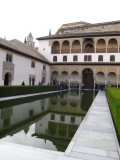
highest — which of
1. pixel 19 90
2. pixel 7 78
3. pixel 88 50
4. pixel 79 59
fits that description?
pixel 88 50

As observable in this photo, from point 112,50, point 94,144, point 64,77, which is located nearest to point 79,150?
point 94,144

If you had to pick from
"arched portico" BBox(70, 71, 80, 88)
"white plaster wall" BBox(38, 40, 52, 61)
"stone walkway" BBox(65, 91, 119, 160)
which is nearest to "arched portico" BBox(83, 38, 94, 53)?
"arched portico" BBox(70, 71, 80, 88)

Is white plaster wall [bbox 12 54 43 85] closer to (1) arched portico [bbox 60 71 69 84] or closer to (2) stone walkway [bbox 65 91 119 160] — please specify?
(1) arched portico [bbox 60 71 69 84]

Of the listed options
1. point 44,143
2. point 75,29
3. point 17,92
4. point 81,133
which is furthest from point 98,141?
point 75,29

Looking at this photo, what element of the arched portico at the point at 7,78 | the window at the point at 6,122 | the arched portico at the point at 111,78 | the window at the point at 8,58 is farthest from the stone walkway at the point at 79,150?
the arched portico at the point at 111,78

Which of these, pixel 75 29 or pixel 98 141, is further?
pixel 75 29

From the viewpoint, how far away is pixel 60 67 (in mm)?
33625

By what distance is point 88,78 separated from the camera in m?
34.9

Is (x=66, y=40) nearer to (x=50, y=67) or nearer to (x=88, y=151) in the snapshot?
(x=50, y=67)

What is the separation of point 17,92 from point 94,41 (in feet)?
70.9

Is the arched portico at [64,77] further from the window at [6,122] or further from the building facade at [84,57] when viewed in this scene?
the window at [6,122]

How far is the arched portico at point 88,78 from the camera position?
114 ft

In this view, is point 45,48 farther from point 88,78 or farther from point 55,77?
point 88,78

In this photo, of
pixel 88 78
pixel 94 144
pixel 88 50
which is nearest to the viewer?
pixel 94 144
